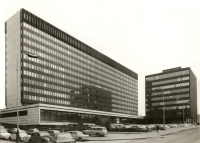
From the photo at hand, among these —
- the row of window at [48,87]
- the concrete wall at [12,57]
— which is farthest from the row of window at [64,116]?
the concrete wall at [12,57]

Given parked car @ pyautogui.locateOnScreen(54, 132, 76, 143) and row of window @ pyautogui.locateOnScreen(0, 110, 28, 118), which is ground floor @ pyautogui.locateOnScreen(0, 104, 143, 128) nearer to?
row of window @ pyautogui.locateOnScreen(0, 110, 28, 118)

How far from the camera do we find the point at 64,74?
11875 centimetres

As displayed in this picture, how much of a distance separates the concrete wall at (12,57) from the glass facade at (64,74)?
416 centimetres

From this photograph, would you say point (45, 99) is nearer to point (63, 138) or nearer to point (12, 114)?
point (12, 114)

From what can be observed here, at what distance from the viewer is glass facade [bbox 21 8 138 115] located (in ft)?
328

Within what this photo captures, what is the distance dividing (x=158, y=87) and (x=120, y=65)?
29168 mm

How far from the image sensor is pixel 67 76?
120 metres

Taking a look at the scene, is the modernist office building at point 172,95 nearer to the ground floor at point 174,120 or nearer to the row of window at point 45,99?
the ground floor at point 174,120

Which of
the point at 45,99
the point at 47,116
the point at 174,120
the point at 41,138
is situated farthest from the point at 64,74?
the point at 41,138

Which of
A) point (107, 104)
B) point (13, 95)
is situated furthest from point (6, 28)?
point (107, 104)

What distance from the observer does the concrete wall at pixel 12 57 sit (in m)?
100

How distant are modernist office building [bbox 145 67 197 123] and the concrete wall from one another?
8802 centimetres

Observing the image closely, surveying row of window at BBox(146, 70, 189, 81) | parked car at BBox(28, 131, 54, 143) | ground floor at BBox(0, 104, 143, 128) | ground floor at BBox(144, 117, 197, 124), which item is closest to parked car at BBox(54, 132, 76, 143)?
parked car at BBox(28, 131, 54, 143)

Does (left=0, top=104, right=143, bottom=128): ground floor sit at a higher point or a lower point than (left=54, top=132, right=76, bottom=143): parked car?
lower
